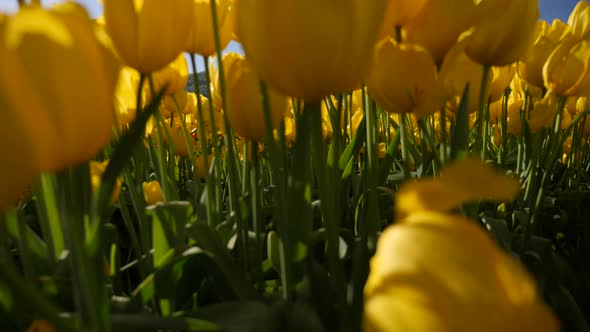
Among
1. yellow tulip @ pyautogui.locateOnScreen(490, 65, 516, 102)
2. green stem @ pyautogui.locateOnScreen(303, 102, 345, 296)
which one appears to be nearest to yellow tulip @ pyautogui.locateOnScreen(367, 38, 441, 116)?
green stem @ pyautogui.locateOnScreen(303, 102, 345, 296)

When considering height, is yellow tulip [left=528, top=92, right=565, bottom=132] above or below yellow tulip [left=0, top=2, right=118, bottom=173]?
below

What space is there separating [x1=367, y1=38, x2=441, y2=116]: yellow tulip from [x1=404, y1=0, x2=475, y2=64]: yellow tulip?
0.01 meters

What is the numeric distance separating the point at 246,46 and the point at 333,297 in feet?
0.76

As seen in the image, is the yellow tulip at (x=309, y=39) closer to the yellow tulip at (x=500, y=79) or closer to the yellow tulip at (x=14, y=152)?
the yellow tulip at (x=14, y=152)

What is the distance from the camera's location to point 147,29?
0.56 metres

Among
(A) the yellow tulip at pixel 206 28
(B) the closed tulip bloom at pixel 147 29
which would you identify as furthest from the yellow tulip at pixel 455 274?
(A) the yellow tulip at pixel 206 28

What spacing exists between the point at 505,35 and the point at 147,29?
43 centimetres

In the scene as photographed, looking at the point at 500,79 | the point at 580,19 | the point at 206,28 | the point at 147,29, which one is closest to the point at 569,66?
the point at 500,79

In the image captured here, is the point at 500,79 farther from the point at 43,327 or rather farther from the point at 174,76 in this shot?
the point at 43,327

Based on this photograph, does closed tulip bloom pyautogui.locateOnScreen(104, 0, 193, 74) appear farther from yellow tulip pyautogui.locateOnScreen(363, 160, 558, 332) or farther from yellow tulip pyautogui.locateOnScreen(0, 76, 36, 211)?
yellow tulip pyautogui.locateOnScreen(363, 160, 558, 332)

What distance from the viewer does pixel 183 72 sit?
0.95 meters

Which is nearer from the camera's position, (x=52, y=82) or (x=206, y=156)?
(x=52, y=82)

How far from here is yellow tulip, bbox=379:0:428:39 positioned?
1.58 ft

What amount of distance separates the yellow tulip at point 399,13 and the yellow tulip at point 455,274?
30cm
